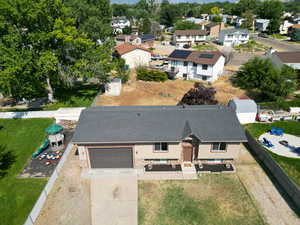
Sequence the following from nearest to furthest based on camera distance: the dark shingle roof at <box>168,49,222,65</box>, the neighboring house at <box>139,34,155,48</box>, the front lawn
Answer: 1. the dark shingle roof at <box>168,49,222,65</box>
2. the front lawn
3. the neighboring house at <box>139,34,155,48</box>

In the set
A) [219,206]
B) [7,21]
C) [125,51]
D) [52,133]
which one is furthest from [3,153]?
[125,51]

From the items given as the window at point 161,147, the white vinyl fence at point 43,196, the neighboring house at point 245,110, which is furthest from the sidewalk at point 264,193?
the white vinyl fence at point 43,196

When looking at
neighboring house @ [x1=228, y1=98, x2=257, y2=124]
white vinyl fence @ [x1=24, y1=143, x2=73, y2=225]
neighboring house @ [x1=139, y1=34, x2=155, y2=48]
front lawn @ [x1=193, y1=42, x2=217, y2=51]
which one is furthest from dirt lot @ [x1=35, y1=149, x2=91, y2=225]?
front lawn @ [x1=193, y1=42, x2=217, y2=51]

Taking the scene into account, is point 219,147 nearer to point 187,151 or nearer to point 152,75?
point 187,151

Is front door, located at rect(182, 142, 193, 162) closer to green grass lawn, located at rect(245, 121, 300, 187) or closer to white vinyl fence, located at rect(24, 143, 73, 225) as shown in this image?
green grass lawn, located at rect(245, 121, 300, 187)

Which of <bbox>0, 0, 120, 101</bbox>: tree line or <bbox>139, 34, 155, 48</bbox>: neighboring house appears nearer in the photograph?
<bbox>0, 0, 120, 101</bbox>: tree line

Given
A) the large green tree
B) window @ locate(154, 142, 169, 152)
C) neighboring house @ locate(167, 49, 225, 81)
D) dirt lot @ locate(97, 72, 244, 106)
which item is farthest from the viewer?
neighboring house @ locate(167, 49, 225, 81)

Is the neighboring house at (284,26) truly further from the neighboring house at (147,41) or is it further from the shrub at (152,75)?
the shrub at (152,75)

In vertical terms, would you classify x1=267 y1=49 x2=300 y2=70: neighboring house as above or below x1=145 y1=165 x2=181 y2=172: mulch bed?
above
